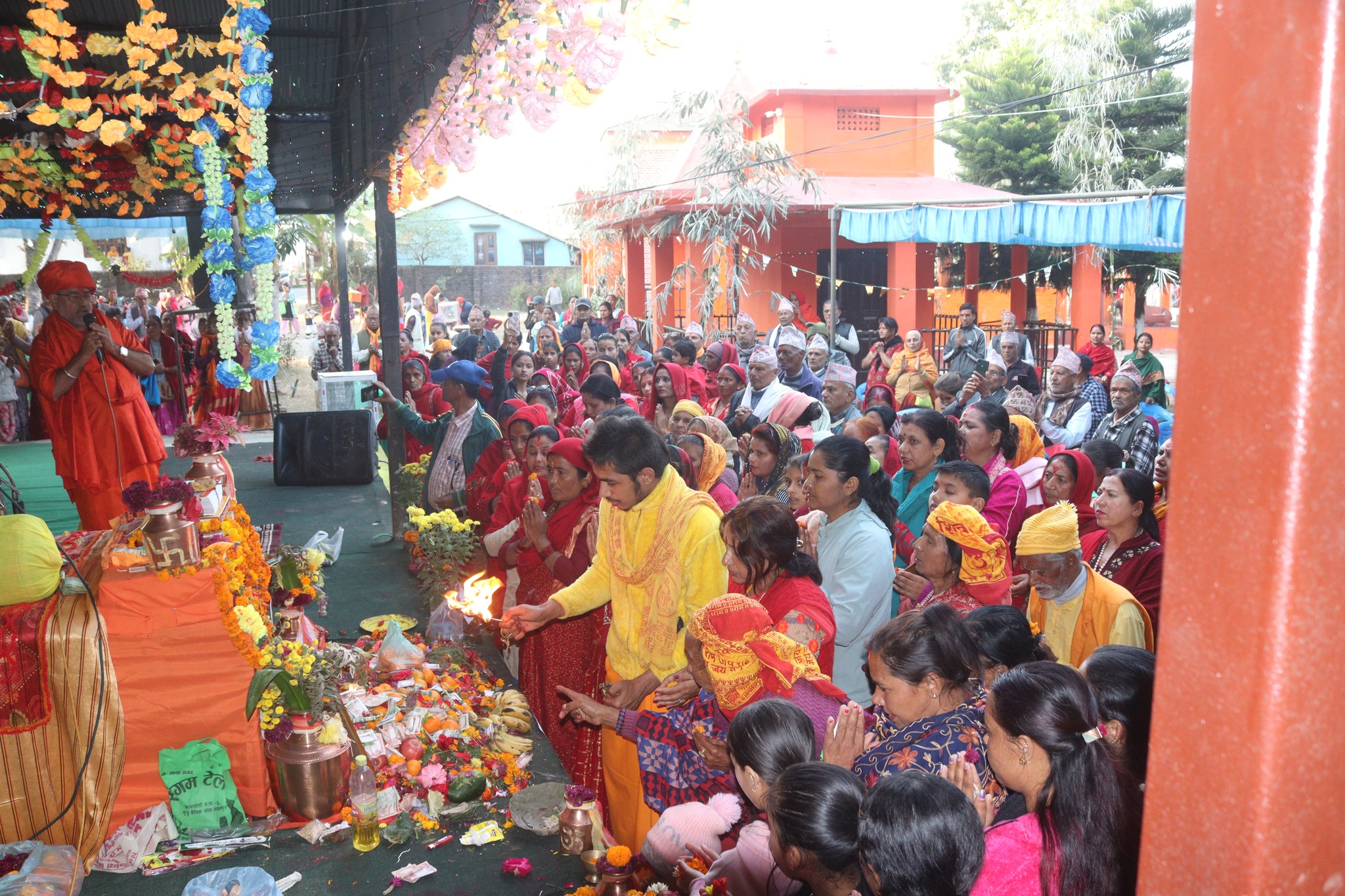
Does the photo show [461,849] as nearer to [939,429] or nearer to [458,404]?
[939,429]

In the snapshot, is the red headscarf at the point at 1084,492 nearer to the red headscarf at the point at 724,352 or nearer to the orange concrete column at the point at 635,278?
the red headscarf at the point at 724,352

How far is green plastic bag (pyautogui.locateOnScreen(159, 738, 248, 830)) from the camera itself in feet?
11.6

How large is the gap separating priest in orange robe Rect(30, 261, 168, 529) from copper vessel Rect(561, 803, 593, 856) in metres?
3.96

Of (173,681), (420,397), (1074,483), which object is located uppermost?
(420,397)

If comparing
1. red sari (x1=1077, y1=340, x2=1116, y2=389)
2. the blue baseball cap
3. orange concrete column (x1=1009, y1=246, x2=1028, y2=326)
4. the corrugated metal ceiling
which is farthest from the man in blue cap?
orange concrete column (x1=1009, y1=246, x2=1028, y2=326)

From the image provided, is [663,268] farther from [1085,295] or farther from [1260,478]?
[1260,478]

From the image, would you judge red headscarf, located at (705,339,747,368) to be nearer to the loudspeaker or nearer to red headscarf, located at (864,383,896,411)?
red headscarf, located at (864,383,896,411)

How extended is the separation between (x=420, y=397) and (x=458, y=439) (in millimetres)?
1755

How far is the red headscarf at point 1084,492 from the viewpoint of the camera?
4.60m

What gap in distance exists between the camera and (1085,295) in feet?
55.6

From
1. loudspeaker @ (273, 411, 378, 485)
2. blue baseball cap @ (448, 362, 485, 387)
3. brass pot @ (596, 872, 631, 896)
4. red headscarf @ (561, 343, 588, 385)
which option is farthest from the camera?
loudspeaker @ (273, 411, 378, 485)

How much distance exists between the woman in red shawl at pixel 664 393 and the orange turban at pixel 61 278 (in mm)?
3707

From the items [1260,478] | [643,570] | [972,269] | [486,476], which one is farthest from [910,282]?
[1260,478]

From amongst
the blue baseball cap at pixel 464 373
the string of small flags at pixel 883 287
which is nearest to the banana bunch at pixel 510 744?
the blue baseball cap at pixel 464 373
